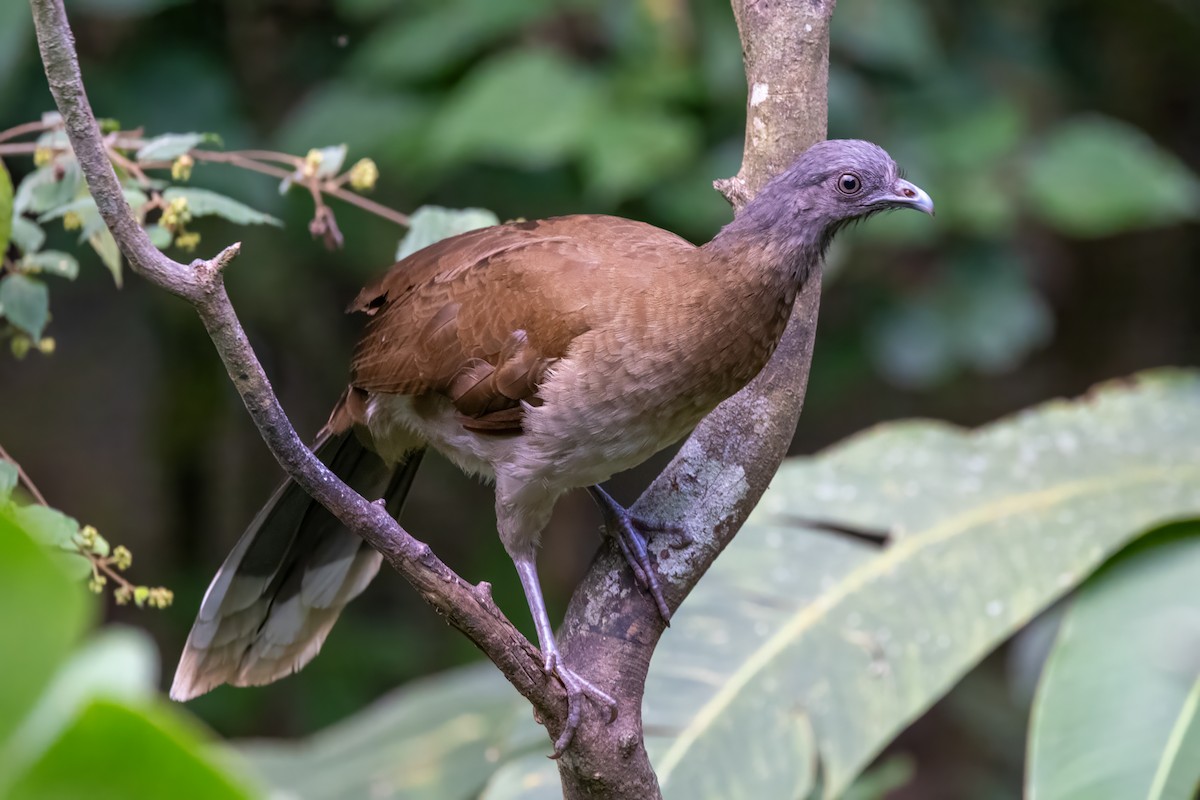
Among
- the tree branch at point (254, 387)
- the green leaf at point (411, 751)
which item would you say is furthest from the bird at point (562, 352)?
the green leaf at point (411, 751)

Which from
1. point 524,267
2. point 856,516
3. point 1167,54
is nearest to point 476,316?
point 524,267

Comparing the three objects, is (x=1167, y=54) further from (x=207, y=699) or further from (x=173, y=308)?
(x=207, y=699)

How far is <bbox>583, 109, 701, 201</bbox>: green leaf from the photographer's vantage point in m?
3.04

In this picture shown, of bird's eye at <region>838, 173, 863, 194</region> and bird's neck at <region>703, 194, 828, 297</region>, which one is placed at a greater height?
bird's eye at <region>838, 173, 863, 194</region>

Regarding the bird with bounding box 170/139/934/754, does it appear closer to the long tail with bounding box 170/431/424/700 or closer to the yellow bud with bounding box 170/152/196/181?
the long tail with bounding box 170/431/424/700

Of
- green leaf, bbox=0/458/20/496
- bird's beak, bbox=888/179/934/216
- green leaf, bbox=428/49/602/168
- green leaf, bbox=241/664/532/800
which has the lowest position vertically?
green leaf, bbox=241/664/532/800

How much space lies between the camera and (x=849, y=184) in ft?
5.83

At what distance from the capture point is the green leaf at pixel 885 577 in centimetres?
240

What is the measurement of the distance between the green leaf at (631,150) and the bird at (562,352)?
1.09 meters

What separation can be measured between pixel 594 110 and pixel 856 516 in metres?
1.24

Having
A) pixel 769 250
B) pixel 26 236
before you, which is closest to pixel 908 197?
pixel 769 250

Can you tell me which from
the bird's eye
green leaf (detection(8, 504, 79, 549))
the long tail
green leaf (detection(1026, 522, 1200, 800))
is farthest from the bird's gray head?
green leaf (detection(1026, 522, 1200, 800))

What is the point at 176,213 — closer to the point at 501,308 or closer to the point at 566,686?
the point at 501,308

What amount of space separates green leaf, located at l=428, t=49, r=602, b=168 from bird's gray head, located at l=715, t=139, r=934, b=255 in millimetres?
1390
